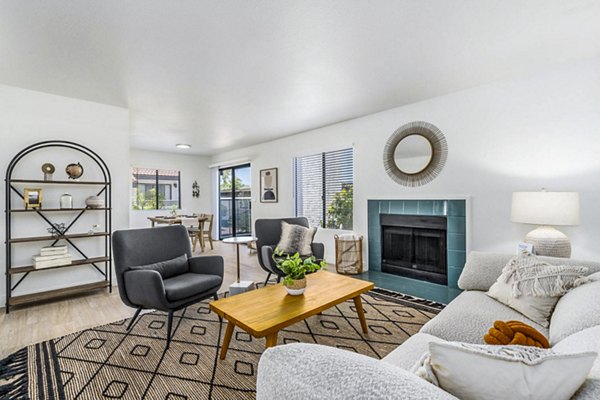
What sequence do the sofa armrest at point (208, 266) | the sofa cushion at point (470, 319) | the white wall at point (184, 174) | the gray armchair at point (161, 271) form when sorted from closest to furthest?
1. the sofa cushion at point (470, 319)
2. the gray armchair at point (161, 271)
3. the sofa armrest at point (208, 266)
4. the white wall at point (184, 174)

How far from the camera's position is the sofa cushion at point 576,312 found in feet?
4.06

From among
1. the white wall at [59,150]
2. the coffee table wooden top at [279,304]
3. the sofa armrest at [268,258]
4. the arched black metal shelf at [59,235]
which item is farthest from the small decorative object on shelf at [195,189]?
the coffee table wooden top at [279,304]

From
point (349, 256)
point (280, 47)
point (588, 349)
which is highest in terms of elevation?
point (280, 47)

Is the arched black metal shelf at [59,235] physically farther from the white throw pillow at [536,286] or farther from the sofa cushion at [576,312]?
the sofa cushion at [576,312]

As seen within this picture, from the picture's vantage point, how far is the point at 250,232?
7.05 m

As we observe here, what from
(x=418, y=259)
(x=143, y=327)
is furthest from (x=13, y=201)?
(x=418, y=259)

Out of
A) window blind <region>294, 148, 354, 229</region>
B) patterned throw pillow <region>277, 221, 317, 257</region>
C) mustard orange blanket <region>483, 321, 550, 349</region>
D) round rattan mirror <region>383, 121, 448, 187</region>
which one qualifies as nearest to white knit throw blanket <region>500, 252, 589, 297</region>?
mustard orange blanket <region>483, 321, 550, 349</region>

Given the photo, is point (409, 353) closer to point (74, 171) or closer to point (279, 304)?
point (279, 304)

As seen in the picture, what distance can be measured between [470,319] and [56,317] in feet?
11.7

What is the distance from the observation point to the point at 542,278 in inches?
67.8

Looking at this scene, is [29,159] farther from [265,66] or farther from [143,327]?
[265,66]

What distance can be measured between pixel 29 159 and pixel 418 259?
4.89m

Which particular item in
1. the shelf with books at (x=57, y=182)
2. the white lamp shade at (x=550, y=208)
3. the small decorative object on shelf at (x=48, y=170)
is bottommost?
the white lamp shade at (x=550, y=208)

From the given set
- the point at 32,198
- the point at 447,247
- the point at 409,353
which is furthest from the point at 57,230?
the point at 447,247
